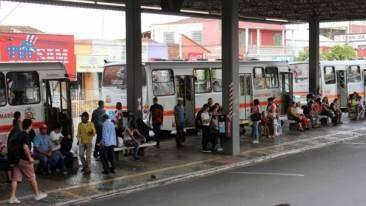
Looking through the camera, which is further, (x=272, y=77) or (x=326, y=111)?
(x=272, y=77)

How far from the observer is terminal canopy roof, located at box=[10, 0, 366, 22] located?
22.7 meters

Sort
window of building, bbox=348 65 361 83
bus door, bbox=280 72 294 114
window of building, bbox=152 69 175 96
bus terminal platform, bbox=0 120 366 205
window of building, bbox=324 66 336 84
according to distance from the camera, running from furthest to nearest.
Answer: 1. window of building, bbox=348 65 361 83
2. window of building, bbox=324 66 336 84
3. bus door, bbox=280 72 294 114
4. window of building, bbox=152 69 175 96
5. bus terminal platform, bbox=0 120 366 205

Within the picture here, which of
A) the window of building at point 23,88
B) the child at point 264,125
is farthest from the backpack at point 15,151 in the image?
the child at point 264,125

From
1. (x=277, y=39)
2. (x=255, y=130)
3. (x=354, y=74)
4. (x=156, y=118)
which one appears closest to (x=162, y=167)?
(x=156, y=118)

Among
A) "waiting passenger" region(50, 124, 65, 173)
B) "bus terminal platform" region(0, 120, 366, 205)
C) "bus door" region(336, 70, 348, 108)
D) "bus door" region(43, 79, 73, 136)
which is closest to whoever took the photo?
"bus terminal platform" region(0, 120, 366, 205)

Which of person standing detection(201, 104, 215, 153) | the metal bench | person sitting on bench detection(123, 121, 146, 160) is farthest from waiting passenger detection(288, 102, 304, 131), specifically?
person sitting on bench detection(123, 121, 146, 160)

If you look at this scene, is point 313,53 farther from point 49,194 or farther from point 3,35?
point 49,194

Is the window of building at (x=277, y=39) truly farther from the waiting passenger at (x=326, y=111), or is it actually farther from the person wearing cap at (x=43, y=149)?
the person wearing cap at (x=43, y=149)

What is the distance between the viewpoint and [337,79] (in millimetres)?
34594

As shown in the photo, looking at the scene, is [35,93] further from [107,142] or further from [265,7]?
[265,7]

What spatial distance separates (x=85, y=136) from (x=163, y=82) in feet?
28.3

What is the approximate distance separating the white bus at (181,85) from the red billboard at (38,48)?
10.8 m

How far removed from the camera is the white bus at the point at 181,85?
22.5m

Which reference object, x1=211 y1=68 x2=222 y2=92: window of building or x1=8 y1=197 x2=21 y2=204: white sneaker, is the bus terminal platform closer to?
x1=8 y1=197 x2=21 y2=204: white sneaker
